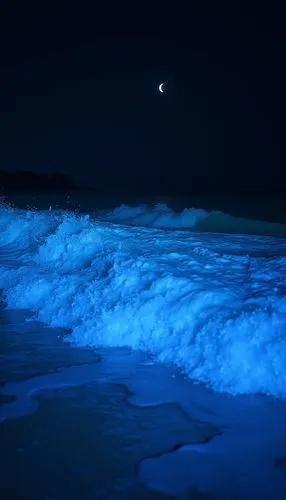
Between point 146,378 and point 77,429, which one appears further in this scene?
point 146,378

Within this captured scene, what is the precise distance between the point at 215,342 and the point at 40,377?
1696 millimetres

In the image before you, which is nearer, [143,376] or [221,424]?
[221,424]

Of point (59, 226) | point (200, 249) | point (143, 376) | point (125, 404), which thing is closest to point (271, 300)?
point (143, 376)

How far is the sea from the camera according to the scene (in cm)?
278

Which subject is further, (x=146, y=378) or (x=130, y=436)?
(x=146, y=378)

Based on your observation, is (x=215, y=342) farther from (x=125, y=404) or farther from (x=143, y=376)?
(x=125, y=404)

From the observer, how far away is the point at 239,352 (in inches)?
158

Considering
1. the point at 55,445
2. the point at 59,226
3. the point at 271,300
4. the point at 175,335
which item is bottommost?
the point at 55,445

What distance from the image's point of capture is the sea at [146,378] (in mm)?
2783

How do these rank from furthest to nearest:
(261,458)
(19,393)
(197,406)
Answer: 1. (19,393)
2. (197,406)
3. (261,458)

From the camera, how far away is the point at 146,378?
13.6 feet

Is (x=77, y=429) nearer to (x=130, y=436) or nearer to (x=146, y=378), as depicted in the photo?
(x=130, y=436)

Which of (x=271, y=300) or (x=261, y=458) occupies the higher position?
(x=271, y=300)

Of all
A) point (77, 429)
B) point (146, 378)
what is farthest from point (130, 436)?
point (146, 378)
